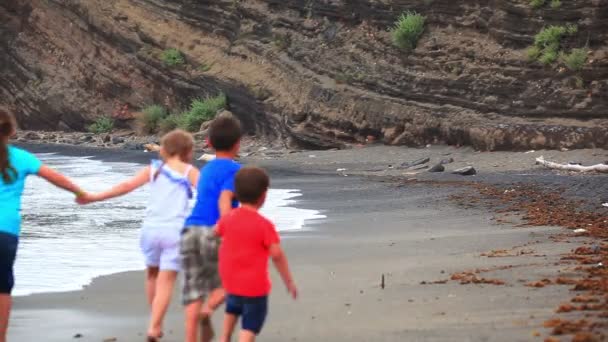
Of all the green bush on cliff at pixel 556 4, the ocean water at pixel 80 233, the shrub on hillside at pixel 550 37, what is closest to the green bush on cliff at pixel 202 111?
the ocean water at pixel 80 233

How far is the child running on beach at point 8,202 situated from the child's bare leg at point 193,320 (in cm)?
99

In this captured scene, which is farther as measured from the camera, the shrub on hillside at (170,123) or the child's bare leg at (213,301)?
the shrub on hillside at (170,123)

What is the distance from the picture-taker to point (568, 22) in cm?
2522

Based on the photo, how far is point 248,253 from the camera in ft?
19.4

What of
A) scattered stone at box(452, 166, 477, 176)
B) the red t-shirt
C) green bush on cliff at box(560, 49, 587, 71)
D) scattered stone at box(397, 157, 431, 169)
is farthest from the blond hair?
green bush on cliff at box(560, 49, 587, 71)

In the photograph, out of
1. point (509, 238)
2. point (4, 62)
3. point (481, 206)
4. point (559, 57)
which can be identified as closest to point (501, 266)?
point (509, 238)

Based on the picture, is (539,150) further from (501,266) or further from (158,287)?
(158,287)

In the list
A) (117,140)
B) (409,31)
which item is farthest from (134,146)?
(409,31)

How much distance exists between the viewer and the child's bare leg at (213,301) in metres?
6.38

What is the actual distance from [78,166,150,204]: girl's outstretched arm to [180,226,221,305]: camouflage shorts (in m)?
0.49

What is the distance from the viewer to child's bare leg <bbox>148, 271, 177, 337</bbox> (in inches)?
257

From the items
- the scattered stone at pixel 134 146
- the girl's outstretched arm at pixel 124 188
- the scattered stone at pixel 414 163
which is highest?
the girl's outstretched arm at pixel 124 188

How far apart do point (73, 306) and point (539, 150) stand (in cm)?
1573

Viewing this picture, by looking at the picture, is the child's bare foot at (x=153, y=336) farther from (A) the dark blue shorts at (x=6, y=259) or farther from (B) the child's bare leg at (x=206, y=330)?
(A) the dark blue shorts at (x=6, y=259)
